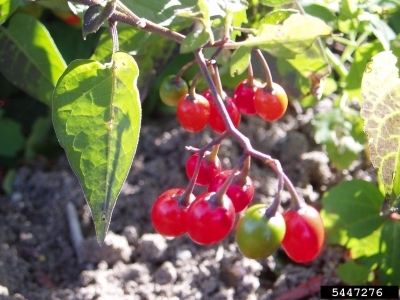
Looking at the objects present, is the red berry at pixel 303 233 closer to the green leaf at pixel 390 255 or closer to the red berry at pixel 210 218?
the red berry at pixel 210 218

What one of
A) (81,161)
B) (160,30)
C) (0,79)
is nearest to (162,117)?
(0,79)

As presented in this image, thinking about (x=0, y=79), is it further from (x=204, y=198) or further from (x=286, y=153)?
(x=204, y=198)

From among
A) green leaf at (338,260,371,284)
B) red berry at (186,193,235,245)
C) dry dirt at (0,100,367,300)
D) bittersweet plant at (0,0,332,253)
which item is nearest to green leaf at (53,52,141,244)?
bittersweet plant at (0,0,332,253)

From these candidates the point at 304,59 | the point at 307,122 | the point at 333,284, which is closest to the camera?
the point at 304,59

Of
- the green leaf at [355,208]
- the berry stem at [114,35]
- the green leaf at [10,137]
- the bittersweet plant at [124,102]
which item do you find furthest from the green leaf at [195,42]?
the green leaf at [10,137]

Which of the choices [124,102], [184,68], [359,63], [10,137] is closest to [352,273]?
[359,63]

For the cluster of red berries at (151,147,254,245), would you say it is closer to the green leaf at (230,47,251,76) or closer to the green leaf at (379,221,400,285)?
the green leaf at (230,47,251,76)
